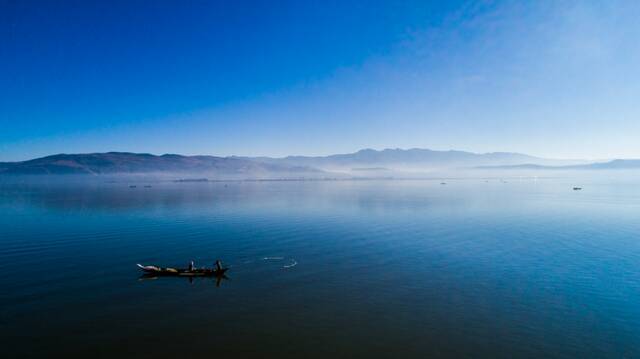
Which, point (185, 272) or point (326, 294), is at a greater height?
point (185, 272)

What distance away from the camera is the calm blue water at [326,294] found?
18.6m

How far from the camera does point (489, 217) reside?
62656mm

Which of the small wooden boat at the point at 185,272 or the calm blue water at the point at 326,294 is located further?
the small wooden boat at the point at 185,272

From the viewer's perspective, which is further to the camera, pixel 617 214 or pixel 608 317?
pixel 617 214

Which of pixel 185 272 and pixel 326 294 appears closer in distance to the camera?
pixel 326 294

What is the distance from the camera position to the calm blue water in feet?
61.0

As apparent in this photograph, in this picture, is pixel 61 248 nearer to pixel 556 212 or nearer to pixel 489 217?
pixel 489 217

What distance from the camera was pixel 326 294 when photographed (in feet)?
83.4

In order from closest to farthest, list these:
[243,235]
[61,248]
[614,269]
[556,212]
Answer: [614,269] < [61,248] < [243,235] < [556,212]

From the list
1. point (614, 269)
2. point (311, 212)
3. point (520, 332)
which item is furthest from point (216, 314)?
point (311, 212)

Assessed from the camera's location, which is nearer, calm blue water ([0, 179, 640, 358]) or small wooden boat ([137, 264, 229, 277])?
calm blue water ([0, 179, 640, 358])

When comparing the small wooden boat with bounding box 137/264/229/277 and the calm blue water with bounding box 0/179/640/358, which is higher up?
the small wooden boat with bounding box 137/264/229/277

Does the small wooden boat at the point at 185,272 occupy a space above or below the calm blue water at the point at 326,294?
above

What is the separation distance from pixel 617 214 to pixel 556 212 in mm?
8965
